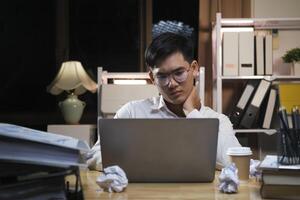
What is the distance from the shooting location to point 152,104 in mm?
2109

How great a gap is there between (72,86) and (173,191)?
244 centimetres

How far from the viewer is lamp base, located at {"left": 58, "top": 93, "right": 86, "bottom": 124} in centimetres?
342

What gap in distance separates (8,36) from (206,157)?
11.2 feet

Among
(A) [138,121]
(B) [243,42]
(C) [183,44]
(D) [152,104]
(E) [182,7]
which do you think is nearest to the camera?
(A) [138,121]

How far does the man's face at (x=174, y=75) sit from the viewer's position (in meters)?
1.80

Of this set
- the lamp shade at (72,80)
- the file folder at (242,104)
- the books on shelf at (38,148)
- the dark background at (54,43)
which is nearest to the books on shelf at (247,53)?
the file folder at (242,104)

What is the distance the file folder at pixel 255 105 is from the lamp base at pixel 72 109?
1226mm

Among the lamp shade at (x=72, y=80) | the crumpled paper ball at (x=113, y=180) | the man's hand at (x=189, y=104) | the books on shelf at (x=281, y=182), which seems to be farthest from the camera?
the lamp shade at (x=72, y=80)

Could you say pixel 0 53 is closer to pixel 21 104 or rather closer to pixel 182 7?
pixel 21 104

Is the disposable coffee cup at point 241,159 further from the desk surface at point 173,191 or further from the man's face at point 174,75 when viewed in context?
the man's face at point 174,75

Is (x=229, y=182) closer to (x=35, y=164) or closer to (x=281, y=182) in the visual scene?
(x=281, y=182)

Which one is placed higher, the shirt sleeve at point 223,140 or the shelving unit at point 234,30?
the shelving unit at point 234,30

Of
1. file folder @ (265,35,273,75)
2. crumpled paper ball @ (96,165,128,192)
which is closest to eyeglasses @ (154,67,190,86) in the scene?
crumpled paper ball @ (96,165,128,192)

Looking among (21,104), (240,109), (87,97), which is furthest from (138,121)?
(21,104)
